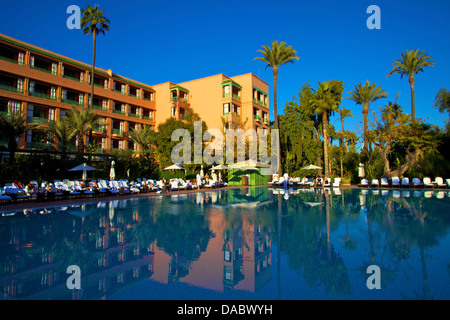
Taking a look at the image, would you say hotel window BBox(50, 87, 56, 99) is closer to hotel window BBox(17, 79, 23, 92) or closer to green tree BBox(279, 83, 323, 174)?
hotel window BBox(17, 79, 23, 92)

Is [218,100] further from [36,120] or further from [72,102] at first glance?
[36,120]

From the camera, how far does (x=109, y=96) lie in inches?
1432

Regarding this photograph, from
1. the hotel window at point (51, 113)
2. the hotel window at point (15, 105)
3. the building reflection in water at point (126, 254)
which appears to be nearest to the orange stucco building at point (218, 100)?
the hotel window at point (51, 113)

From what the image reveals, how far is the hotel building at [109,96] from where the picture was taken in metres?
27.7

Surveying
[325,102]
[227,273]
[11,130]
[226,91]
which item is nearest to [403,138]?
[325,102]

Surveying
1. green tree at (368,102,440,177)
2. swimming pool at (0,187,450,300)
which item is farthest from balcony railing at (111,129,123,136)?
green tree at (368,102,440,177)

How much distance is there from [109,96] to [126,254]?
35.4 m

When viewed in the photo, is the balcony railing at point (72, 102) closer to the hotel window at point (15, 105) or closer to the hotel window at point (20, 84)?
the hotel window at point (20, 84)

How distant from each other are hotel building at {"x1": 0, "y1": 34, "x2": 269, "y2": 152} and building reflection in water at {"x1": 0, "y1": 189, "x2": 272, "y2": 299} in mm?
20523

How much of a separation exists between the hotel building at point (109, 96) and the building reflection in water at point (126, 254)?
2052 cm
